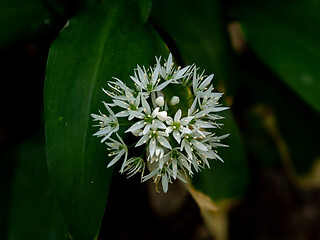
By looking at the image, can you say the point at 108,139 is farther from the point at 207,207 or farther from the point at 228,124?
the point at 228,124
